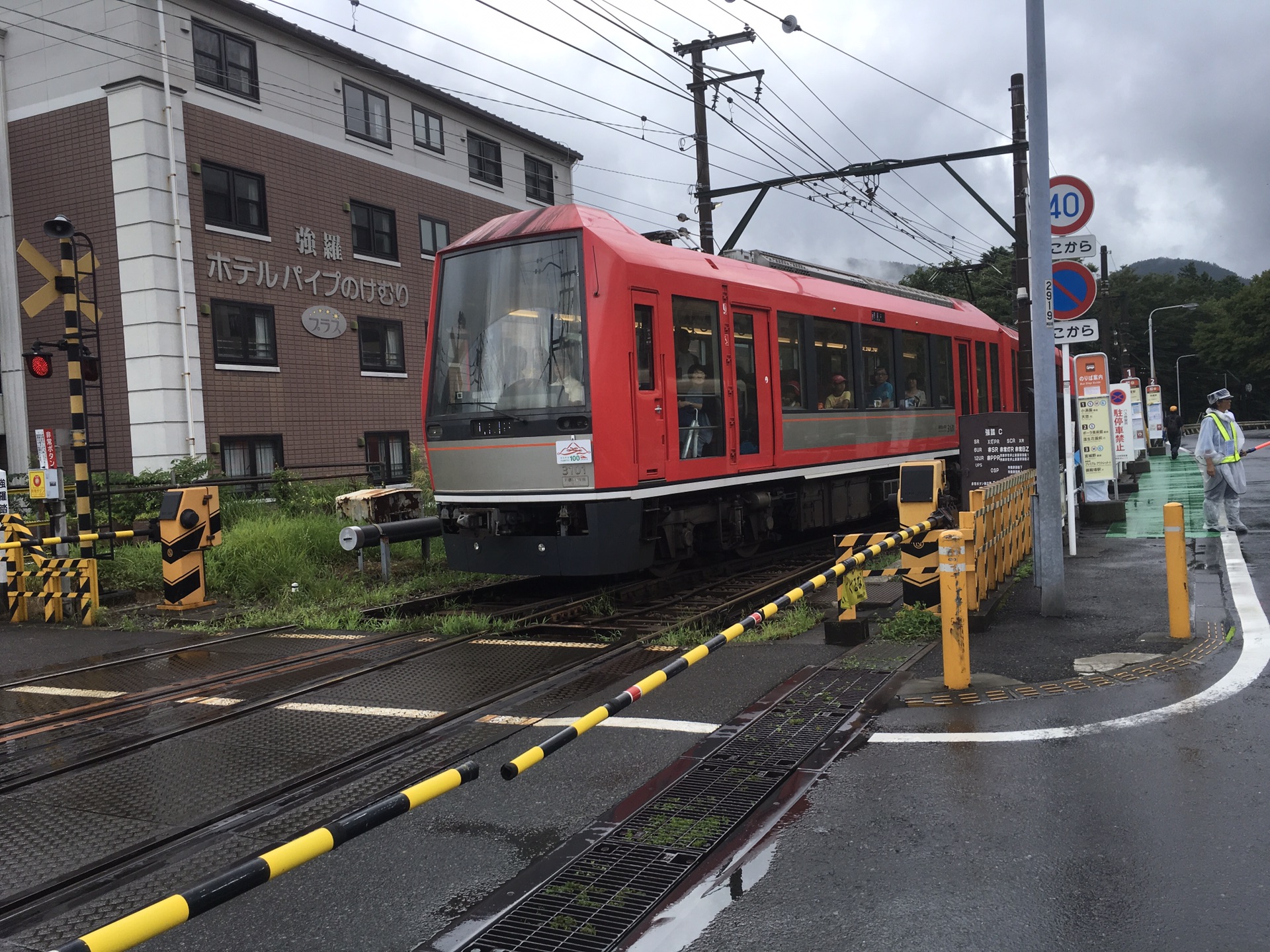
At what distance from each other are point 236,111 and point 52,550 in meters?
10.6

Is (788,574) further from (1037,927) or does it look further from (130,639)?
(1037,927)

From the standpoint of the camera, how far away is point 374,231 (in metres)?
22.7

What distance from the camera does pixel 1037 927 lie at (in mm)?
3416

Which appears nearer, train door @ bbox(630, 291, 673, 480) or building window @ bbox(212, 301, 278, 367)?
train door @ bbox(630, 291, 673, 480)

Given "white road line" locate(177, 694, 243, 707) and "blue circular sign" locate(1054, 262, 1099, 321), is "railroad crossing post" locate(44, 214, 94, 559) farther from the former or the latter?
"blue circular sign" locate(1054, 262, 1099, 321)

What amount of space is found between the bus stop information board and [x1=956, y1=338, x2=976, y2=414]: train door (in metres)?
6.03

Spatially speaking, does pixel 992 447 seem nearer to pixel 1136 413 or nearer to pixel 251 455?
pixel 251 455

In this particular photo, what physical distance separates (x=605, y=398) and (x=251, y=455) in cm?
1243

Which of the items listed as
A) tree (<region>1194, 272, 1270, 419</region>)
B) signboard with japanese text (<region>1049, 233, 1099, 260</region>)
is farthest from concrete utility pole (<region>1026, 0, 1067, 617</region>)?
tree (<region>1194, 272, 1270, 419</region>)

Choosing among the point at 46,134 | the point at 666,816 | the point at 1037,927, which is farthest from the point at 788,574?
the point at 46,134

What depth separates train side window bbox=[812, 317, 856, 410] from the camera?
12805mm

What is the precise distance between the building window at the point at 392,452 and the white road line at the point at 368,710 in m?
15.3

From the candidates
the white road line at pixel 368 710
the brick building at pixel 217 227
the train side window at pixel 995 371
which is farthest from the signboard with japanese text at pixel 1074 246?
the brick building at pixel 217 227

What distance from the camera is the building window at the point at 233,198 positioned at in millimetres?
19094
